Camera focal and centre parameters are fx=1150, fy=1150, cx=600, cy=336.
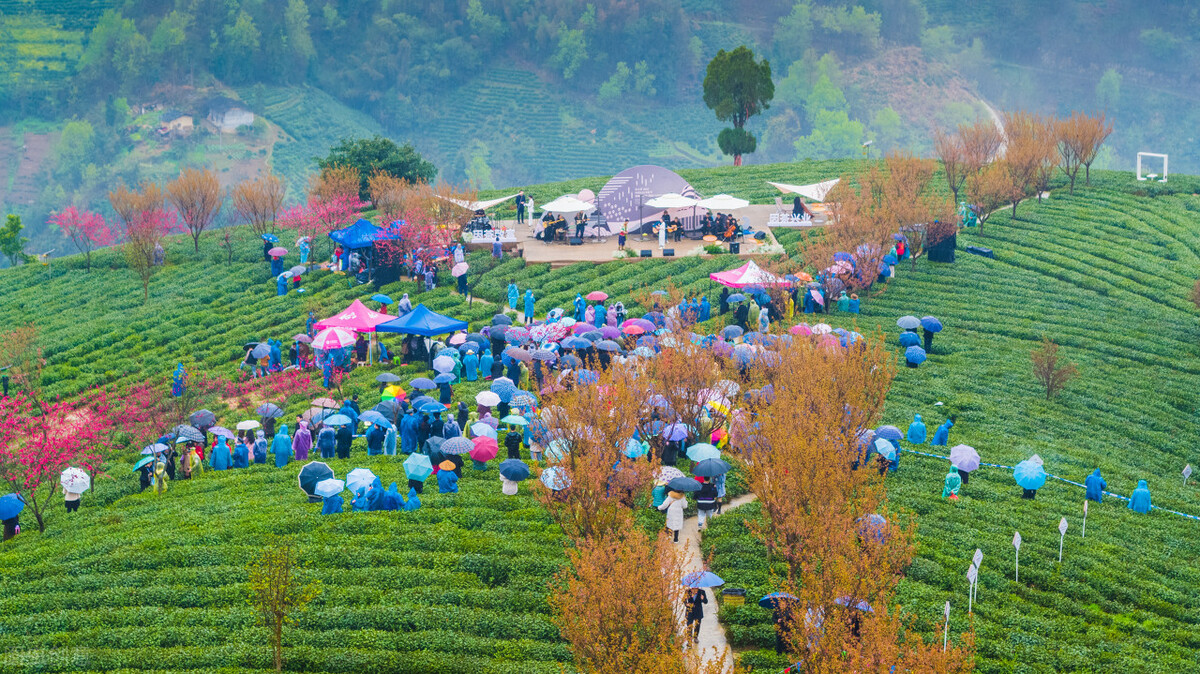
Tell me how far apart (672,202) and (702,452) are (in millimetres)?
30691

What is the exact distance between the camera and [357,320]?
4759 cm

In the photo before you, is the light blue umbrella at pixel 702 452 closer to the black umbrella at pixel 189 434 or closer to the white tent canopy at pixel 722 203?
the black umbrella at pixel 189 434

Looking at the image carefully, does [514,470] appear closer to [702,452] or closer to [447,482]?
[447,482]

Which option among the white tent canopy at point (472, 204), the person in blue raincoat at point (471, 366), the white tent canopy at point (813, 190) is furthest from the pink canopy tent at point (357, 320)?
the white tent canopy at point (813, 190)

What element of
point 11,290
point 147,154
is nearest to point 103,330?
point 11,290

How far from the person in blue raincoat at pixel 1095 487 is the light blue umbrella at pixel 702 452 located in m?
12.3

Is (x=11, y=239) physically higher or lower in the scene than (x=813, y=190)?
lower

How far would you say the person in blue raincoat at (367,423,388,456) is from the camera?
37562 mm

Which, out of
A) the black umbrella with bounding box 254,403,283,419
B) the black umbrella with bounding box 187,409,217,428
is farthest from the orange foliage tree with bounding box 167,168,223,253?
the black umbrella with bounding box 187,409,217,428

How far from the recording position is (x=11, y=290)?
2576 inches

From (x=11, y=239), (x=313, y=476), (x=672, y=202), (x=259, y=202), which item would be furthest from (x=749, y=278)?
(x=11, y=239)

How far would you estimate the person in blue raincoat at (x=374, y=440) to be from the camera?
37.6 metres

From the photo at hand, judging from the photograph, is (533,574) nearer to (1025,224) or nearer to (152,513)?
(152,513)

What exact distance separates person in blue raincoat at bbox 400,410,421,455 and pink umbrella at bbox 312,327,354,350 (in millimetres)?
9390
